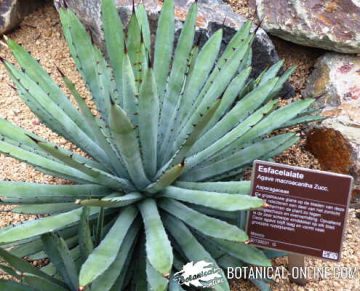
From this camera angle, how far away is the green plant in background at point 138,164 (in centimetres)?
205

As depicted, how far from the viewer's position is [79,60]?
245 cm

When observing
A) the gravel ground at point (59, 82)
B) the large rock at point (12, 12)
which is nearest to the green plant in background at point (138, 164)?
the gravel ground at point (59, 82)

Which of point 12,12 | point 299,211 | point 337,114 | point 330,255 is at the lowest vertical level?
point 330,255

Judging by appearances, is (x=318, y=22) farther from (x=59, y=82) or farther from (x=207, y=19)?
(x=59, y=82)

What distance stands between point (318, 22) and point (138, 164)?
1644 millimetres

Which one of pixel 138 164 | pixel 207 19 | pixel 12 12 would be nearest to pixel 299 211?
pixel 138 164

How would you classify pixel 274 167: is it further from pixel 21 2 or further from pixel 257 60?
pixel 21 2

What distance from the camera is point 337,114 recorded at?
3.10 m

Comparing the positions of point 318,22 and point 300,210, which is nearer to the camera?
point 300,210

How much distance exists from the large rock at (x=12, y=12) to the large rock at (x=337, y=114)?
1816 millimetres

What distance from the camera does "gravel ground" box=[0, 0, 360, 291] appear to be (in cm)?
257

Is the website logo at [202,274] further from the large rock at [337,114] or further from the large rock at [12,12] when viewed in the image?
the large rock at [12,12]

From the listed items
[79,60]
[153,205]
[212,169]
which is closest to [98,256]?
[153,205]

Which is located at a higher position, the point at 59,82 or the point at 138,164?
the point at 59,82
